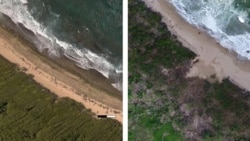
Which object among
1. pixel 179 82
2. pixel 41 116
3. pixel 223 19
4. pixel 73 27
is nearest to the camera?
pixel 179 82

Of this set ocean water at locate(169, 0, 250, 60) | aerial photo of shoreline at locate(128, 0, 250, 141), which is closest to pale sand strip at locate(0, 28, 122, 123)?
aerial photo of shoreline at locate(128, 0, 250, 141)

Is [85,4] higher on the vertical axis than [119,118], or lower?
higher

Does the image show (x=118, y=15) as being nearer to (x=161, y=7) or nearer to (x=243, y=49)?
(x=161, y=7)

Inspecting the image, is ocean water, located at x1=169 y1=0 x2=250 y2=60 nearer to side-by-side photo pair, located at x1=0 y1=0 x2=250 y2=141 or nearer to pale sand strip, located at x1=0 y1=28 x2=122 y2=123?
side-by-side photo pair, located at x1=0 y1=0 x2=250 y2=141

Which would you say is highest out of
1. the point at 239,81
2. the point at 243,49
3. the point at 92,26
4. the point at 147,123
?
the point at 92,26

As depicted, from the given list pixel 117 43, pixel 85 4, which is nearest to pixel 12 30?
pixel 85 4

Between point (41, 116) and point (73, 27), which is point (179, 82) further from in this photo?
point (41, 116)

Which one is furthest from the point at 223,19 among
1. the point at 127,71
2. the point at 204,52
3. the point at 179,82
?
the point at 127,71
